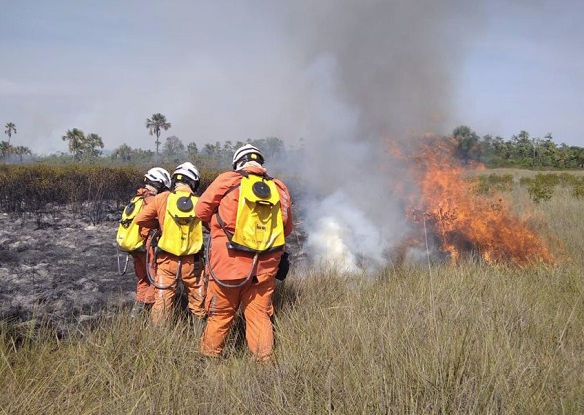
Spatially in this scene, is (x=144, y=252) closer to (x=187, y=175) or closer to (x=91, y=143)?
(x=187, y=175)

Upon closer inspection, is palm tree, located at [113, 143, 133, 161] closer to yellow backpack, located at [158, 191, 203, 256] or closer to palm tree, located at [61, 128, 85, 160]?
palm tree, located at [61, 128, 85, 160]

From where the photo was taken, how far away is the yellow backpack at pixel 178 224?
4133 mm

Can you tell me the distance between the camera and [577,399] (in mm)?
2184

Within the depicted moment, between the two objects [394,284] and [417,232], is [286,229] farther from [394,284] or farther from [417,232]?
[417,232]

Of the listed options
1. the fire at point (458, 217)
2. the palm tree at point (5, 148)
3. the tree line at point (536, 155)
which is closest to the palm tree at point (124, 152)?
the palm tree at point (5, 148)

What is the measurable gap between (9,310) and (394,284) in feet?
15.7

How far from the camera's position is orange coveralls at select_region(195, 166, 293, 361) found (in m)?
3.39

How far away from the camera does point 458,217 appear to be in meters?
7.55

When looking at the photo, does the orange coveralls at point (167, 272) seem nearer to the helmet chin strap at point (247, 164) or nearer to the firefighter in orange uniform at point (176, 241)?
the firefighter in orange uniform at point (176, 241)

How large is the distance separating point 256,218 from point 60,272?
18.8ft

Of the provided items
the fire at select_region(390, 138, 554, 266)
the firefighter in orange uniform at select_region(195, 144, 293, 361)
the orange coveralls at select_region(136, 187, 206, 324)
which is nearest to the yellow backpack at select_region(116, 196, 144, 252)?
the orange coveralls at select_region(136, 187, 206, 324)

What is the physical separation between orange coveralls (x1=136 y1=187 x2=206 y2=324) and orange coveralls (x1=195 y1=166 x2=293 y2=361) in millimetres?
839

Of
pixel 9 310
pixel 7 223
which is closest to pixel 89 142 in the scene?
pixel 7 223

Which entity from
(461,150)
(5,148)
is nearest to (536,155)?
(461,150)
